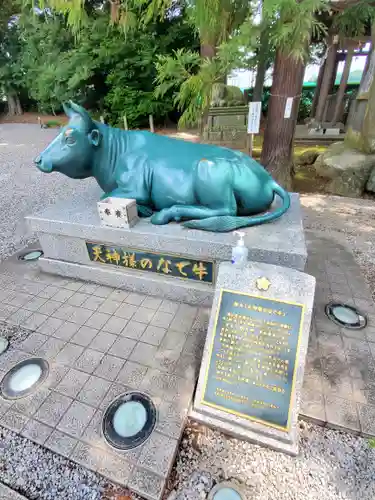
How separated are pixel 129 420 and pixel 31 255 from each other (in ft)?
11.1

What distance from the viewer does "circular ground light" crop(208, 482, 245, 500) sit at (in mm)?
1833

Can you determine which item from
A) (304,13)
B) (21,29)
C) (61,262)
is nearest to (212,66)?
(304,13)

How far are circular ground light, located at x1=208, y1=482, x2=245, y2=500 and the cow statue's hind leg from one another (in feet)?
7.67

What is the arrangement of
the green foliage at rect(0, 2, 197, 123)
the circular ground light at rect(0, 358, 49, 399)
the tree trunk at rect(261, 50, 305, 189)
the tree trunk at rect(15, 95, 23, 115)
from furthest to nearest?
the tree trunk at rect(15, 95, 23, 115) → the green foliage at rect(0, 2, 197, 123) → the tree trunk at rect(261, 50, 305, 189) → the circular ground light at rect(0, 358, 49, 399)

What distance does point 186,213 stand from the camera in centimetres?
327

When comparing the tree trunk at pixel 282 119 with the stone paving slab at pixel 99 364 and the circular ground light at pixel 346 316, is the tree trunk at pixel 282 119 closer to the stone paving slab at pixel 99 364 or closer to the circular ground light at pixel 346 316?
the circular ground light at pixel 346 316

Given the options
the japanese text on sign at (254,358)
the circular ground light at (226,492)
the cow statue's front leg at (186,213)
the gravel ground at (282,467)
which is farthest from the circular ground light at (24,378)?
the cow statue's front leg at (186,213)

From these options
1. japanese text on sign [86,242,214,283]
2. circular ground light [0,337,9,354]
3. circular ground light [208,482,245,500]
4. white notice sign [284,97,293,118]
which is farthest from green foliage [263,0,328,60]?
→ circular ground light [0,337,9,354]

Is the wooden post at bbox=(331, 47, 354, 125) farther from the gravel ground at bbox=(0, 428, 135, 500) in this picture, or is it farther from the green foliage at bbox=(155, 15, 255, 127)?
the gravel ground at bbox=(0, 428, 135, 500)

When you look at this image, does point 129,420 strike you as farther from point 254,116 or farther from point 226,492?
point 254,116

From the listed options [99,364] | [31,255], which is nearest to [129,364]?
[99,364]

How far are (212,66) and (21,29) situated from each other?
84.3 feet

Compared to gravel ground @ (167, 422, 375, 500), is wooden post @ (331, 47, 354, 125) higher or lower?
higher

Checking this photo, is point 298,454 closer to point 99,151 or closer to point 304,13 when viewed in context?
Answer: point 99,151
